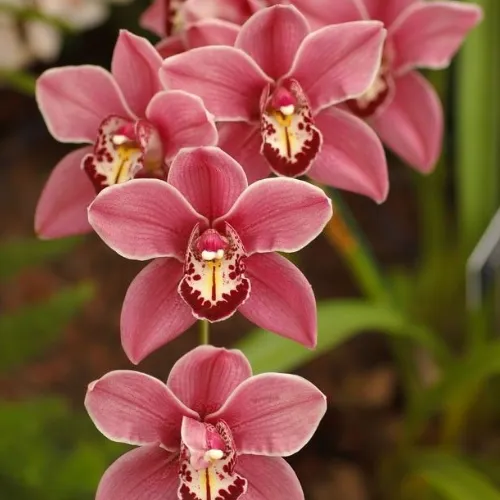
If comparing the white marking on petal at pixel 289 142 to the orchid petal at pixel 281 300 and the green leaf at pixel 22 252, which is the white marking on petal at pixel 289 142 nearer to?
the orchid petal at pixel 281 300

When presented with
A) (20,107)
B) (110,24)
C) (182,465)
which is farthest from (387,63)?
(20,107)

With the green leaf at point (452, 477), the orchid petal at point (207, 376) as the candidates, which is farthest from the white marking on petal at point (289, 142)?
the green leaf at point (452, 477)

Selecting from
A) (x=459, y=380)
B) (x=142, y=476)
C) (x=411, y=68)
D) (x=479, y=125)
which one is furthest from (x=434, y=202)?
(x=142, y=476)

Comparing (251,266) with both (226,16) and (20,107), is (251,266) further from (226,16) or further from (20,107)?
(20,107)

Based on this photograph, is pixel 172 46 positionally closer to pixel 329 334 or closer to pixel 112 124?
pixel 112 124

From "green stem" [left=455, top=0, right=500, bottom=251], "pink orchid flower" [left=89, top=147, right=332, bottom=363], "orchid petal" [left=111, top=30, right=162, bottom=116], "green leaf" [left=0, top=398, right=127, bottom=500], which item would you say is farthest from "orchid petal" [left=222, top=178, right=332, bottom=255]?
"green stem" [left=455, top=0, right=500, bottom=251]

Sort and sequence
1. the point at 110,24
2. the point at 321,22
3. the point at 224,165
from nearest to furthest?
the point at 224,165, the point at 321,22, the point at 110,24

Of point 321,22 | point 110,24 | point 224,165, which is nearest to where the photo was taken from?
point 224,165
